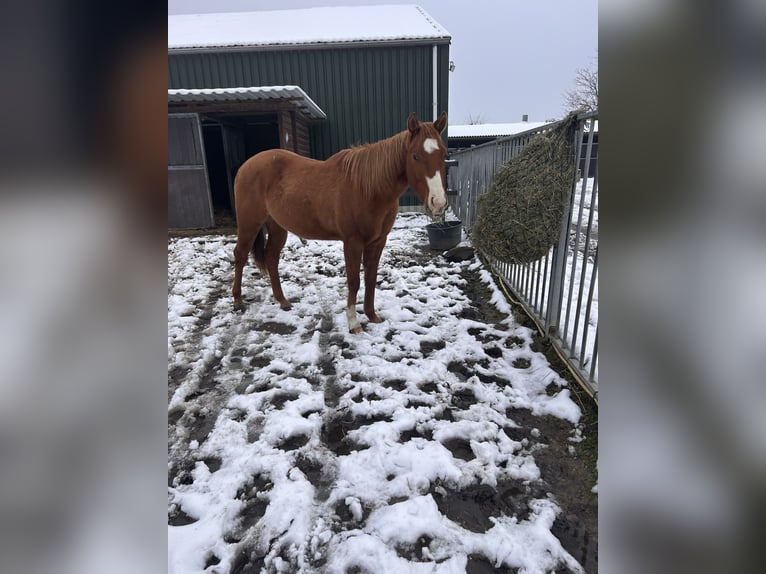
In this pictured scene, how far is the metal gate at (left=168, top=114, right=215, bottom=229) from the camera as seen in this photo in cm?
716

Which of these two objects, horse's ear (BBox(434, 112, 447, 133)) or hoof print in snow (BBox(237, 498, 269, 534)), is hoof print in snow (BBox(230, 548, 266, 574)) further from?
horse's ear (BBox(434, 112, 447, 133))

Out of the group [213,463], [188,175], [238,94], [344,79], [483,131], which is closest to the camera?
[213,463]

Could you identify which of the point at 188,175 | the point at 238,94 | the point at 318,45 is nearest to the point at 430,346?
the point at 238,94

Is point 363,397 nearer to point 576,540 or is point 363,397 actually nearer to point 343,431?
point 343,431

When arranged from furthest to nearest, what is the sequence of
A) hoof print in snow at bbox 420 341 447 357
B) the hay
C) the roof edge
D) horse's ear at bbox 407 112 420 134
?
the roof edge < hoof print in snow at bbox 420 341 447 357 < horse's ear at bbox 407 112 420 134 < the hay

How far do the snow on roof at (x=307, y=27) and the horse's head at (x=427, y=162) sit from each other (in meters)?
7.38

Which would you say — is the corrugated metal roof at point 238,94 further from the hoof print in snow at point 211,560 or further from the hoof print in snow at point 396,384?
the hoof print in snow at point 211,560

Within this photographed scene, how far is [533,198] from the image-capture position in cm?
257

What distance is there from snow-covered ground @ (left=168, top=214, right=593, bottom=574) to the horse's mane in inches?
44.4

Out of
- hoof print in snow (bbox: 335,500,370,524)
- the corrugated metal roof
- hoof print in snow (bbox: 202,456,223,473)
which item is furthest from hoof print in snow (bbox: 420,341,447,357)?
the corrugated metal roof

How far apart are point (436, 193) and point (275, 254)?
6.04ft
